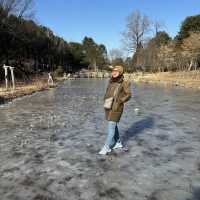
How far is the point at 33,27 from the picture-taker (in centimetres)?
5959

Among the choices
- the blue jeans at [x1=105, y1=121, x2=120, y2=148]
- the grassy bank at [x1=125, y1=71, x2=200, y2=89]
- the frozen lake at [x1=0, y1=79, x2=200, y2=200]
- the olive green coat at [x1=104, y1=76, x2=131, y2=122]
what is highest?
the olive green coat at [x1=104, y1=76, x2=131, y2=122]

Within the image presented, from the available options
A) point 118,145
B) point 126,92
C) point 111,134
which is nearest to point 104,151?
point 111,134

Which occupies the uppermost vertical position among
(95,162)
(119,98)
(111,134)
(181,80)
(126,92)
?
(126,92)

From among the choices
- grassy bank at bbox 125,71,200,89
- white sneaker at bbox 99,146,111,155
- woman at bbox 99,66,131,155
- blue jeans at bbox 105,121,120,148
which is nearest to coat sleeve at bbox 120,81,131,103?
woman at bbox 99,66,131,155

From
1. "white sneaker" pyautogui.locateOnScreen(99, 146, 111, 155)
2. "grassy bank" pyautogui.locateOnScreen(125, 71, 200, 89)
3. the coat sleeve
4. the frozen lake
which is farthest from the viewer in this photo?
"grassy bank" pyautogui.locateOnScreen(125, 71, 200, 89)

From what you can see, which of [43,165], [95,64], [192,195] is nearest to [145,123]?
[43,165]

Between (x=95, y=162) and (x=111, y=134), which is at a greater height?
(x=111, y=134)

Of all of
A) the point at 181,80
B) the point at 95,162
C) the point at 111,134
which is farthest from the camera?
the point at 181,80

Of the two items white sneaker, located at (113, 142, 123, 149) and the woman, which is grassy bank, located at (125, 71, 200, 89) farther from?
the woman

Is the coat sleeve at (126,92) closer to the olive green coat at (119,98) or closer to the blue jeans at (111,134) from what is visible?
the olive green coat at (119,98)

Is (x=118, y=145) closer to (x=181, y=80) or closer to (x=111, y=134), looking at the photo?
(x=111, y=134)

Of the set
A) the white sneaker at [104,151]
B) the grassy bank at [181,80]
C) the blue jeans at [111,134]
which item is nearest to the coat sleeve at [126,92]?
the blue jeans at [111,134]

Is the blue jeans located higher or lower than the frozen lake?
higher

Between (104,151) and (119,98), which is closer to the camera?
(119,98)
